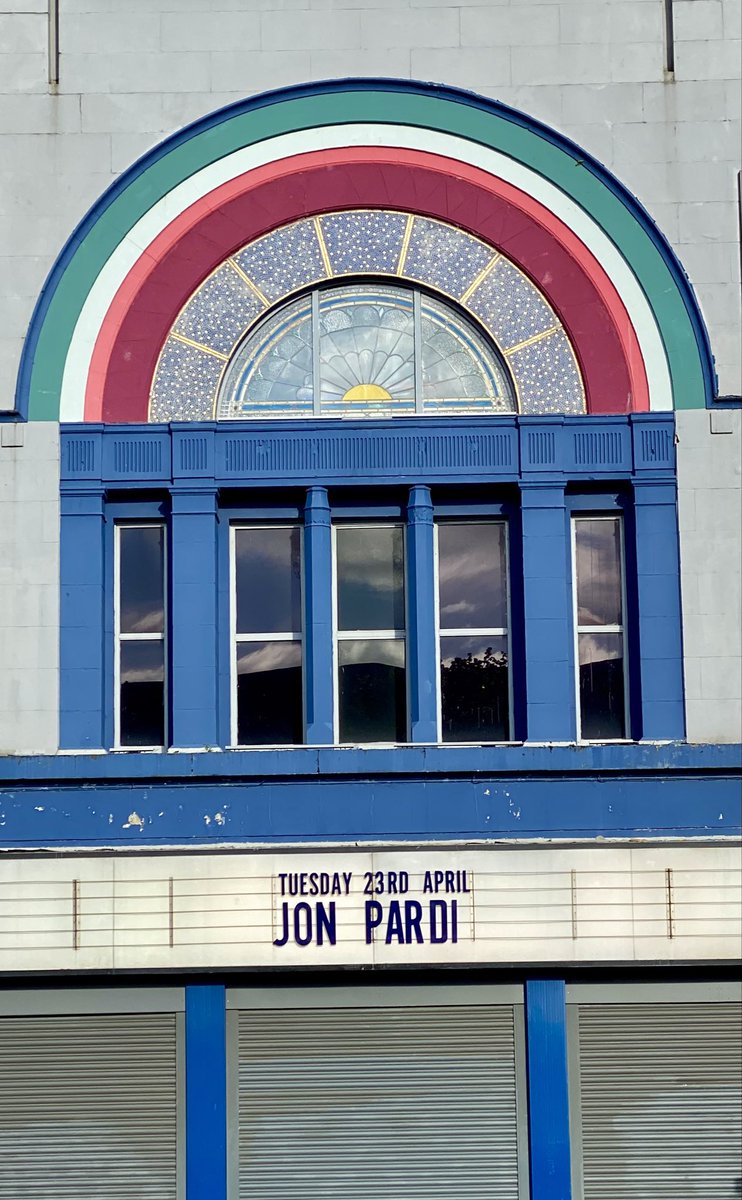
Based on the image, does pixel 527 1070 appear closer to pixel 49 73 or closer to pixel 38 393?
pixel 38 393

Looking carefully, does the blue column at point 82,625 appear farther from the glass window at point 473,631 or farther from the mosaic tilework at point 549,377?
the mosaic tilework at point 549,377

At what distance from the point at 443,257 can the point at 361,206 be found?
2.84ft

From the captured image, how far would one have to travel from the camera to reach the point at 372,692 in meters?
15.6

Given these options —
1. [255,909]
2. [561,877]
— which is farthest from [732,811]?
[255,909]

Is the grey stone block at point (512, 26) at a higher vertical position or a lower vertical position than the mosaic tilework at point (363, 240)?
higher

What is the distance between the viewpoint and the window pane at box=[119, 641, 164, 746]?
1545 cm

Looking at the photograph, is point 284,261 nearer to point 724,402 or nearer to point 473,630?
point 473,630

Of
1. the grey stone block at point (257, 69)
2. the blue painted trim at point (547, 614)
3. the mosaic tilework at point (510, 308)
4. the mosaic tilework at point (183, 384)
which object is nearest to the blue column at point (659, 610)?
the blue painted trim at point (547, 614)

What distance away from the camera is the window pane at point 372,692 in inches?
612

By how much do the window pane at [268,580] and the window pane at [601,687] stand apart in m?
2.58

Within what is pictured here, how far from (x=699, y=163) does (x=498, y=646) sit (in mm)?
4676

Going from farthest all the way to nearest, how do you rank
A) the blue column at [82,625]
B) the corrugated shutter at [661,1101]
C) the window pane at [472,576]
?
the window pane at [472,576], the blue column at [82,625], the corrugated shutter at [661,1101]

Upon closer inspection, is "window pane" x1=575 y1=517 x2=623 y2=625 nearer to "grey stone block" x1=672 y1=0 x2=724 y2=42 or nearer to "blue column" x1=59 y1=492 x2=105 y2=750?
"blue column" x1=59 y1=492 x2=105 y2=750

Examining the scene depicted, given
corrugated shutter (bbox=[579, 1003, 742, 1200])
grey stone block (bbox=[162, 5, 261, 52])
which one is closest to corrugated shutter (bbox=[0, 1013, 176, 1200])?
corrugated shutter (bbox=[579, 1003, 742, 1200])
